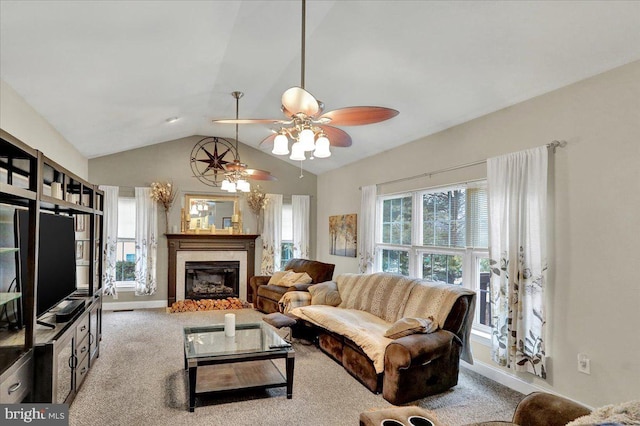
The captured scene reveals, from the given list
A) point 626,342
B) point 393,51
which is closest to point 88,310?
point 393,51

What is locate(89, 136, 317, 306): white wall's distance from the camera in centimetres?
673

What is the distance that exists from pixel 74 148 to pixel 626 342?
6620 millimetres

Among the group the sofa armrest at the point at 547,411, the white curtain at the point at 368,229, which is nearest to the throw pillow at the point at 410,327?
the sofa armrest at the point at 547,411

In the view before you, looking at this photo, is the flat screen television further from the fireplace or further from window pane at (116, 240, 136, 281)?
the fireplace

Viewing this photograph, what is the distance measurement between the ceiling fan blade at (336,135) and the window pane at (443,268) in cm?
216

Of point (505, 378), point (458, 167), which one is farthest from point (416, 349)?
point (458, 167)

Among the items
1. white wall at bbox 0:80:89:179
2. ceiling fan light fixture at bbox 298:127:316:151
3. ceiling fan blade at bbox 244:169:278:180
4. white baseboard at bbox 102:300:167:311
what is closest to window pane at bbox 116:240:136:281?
white baseboard at bbox 102:300:167:311

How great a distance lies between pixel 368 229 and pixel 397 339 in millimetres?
2612

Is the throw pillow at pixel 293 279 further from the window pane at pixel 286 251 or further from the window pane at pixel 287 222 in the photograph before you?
the window pane at pixel 287 222

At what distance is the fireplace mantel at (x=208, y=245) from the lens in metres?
6.95

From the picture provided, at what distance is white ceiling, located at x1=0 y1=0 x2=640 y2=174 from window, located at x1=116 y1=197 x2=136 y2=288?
2268 mm

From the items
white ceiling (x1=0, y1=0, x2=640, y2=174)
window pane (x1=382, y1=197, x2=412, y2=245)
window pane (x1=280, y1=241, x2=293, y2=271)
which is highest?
white ceiling (x1=0, y1=0, x2=640, y2=174)

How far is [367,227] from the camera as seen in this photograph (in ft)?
19.0

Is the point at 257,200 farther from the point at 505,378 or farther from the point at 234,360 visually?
the point at 505,378
